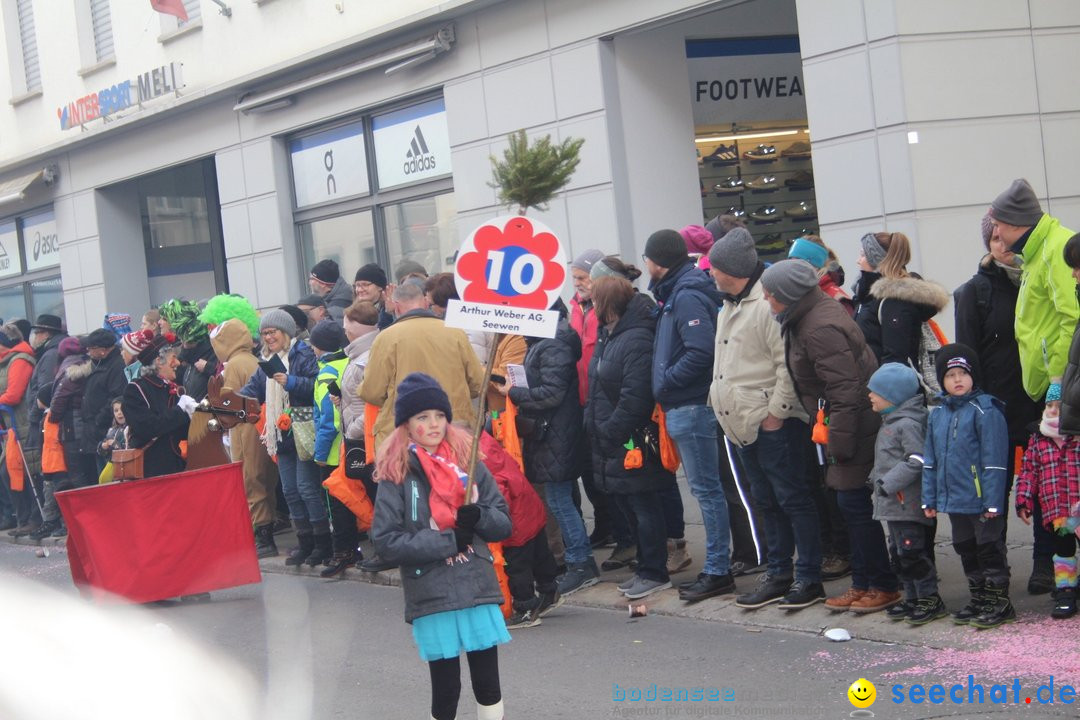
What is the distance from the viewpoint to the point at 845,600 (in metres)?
7.42

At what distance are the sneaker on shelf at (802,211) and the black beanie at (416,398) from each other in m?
9.25

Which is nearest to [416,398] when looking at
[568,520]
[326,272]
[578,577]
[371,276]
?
[568,520]

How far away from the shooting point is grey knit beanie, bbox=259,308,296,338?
1096cm

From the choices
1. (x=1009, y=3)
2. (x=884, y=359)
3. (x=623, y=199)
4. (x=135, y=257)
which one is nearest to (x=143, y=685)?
(x=884, y=359)

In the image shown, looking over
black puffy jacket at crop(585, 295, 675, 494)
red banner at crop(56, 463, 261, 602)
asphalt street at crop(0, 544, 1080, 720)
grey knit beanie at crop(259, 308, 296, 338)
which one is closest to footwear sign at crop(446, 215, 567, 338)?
Answer: black puffy jacket at crop(585, 295, 675, 494)

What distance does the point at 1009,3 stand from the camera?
11273mm

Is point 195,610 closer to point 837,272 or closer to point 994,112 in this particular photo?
point 837,272

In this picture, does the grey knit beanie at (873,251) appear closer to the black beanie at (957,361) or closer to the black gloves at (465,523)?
the black beanie at (957,361)

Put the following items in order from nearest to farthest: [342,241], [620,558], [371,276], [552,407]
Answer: [552,407] < [620,558] < [371,276] < [342,241]

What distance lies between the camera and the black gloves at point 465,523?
5.18 metres

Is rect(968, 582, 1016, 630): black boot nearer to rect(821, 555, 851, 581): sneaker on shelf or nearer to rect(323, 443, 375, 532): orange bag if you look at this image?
rect(821, 555, 851, 581): sneaker on shelf

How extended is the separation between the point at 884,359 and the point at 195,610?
5442mm

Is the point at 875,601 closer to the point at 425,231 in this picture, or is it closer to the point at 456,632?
the point at 456,632

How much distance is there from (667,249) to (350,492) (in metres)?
3.09
